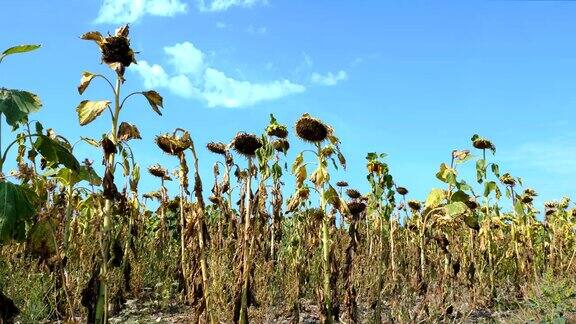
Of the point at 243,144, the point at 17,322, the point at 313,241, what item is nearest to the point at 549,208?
the point at 313,241

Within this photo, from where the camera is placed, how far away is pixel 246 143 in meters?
4.69

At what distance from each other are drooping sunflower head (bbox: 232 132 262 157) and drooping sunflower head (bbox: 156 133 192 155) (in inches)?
17.6

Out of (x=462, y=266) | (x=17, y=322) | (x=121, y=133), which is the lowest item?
(x=17, y=322)

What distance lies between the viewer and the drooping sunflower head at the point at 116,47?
3.71 metres

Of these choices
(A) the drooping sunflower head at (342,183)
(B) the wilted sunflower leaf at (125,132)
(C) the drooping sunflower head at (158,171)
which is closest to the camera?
(B) the wilted sunflower leaf at (125,132)

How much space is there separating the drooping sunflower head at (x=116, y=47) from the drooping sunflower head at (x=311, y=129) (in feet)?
5.84

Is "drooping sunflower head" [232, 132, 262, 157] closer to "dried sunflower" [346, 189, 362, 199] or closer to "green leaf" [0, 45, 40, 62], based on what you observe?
"green leaf" [0, 45, 40, 62]

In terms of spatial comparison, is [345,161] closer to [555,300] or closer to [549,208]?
[555,300]

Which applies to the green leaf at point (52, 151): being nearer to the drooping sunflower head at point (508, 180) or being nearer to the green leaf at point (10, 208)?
the green leaf at point (10, 208)

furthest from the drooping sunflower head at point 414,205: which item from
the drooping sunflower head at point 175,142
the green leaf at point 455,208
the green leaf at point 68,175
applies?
the green leaf at point 68,175

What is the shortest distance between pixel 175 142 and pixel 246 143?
588 mm

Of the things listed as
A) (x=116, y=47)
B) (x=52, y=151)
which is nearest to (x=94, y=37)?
(x=116, y=47)

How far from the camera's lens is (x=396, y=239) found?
10203 mm

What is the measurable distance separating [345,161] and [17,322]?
3.45m
